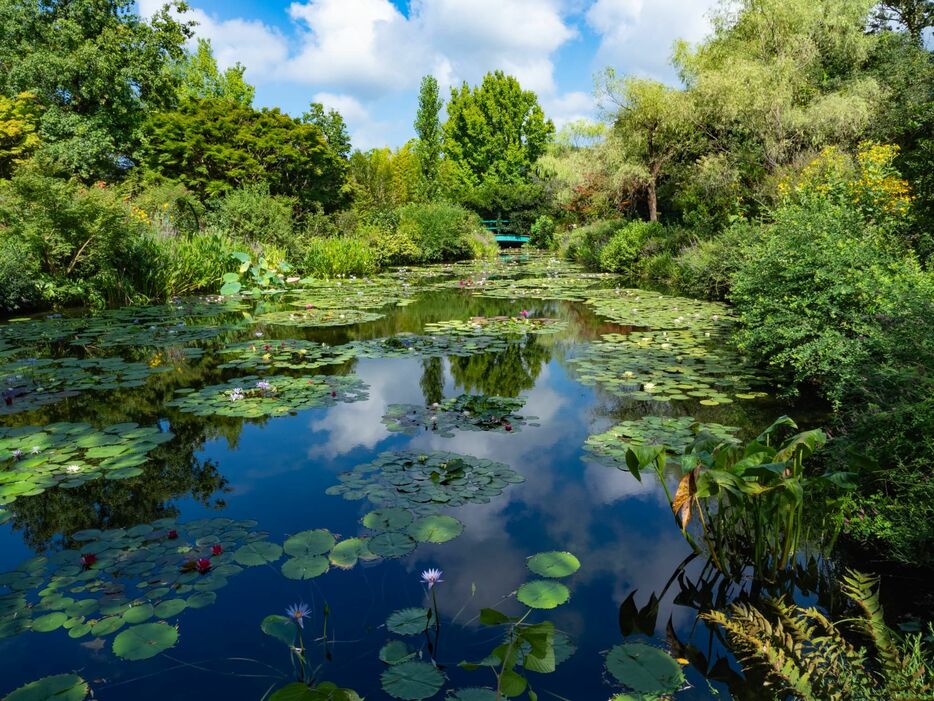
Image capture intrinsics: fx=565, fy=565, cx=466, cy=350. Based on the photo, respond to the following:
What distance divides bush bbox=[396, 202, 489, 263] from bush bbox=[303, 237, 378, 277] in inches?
118

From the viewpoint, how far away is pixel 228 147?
695 inches

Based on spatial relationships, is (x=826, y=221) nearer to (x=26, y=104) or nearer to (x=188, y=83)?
(x=26, y=104)

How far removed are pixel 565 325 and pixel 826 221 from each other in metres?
4.06

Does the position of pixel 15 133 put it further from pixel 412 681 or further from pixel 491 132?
pixel 491 132

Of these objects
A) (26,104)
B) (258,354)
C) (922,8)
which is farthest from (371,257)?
(922,8)

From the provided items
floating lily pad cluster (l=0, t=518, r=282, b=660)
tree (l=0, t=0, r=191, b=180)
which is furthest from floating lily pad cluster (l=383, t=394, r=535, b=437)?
tree (l=0, t=0, r=191, b=180)

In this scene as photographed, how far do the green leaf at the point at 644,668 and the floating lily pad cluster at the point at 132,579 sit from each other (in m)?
1.66

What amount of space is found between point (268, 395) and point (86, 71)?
945 inches

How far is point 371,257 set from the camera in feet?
55.3

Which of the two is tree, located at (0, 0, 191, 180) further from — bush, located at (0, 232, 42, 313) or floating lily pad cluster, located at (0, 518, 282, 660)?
floating lily pad cluster, located at (0, 518, 282, 660)

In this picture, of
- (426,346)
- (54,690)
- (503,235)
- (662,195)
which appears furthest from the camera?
(503,235)

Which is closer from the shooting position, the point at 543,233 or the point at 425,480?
the point at 425,480

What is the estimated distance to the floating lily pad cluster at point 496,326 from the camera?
8.20 meters

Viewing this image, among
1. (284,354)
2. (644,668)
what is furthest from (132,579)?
(284,354)
